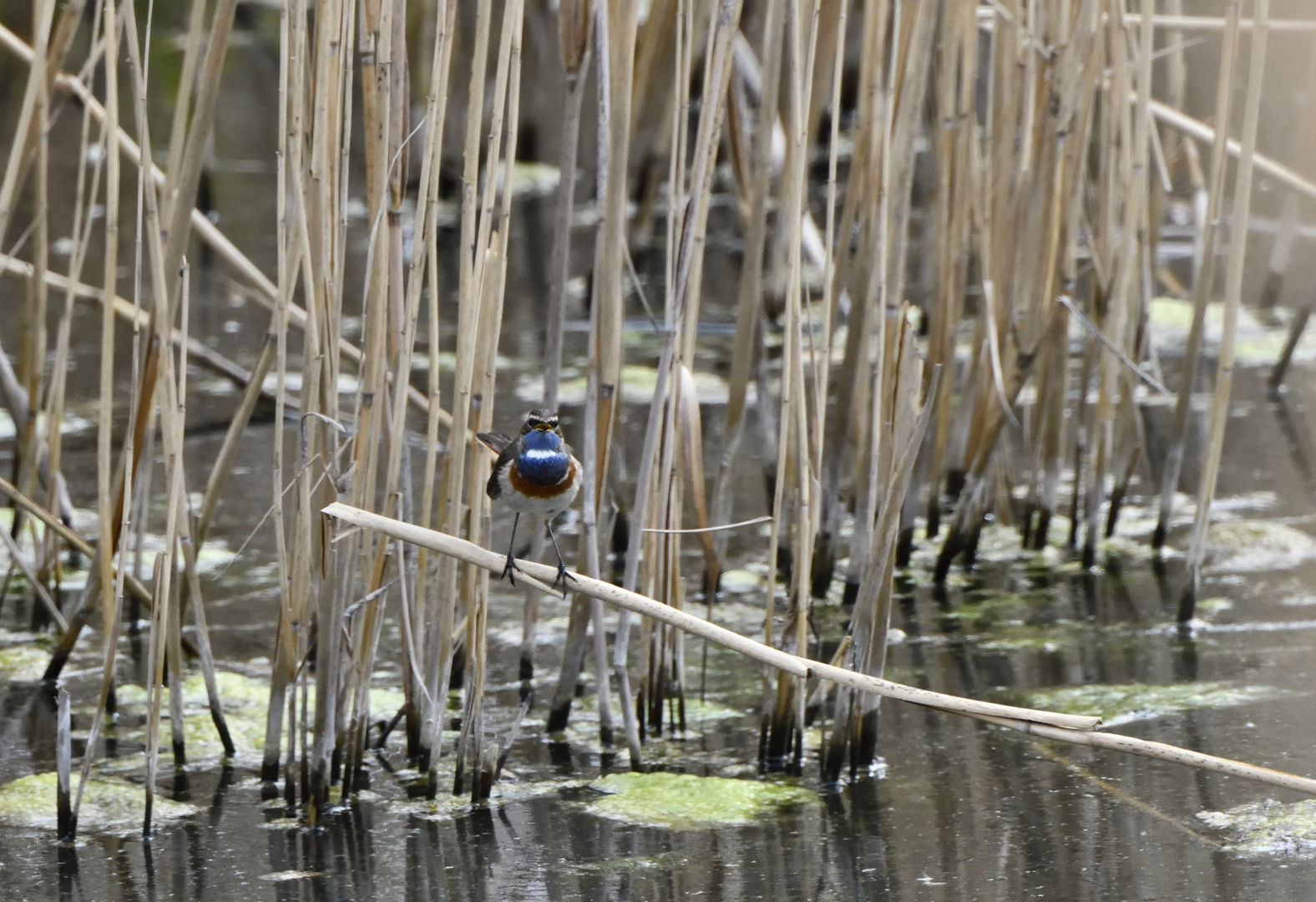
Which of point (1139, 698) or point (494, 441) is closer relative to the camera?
point (494, 441)

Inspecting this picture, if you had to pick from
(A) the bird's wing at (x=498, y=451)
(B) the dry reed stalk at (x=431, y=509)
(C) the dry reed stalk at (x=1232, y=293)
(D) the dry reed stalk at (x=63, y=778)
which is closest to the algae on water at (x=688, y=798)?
(B) the dry reed stalk at (x=431, y=509)

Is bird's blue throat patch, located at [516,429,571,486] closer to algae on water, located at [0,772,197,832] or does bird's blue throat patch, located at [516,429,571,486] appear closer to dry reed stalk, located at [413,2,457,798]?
dry reed stalk, located at [413,2,457,798]

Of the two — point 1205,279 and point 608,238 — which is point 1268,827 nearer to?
point 1205,279

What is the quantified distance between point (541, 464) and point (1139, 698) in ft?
5.08

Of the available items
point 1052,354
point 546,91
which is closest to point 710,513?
point 1052,354

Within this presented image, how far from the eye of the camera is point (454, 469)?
294 cm

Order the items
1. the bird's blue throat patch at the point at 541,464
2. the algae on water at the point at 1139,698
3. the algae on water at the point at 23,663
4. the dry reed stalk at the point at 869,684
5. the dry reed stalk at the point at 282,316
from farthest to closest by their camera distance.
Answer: the algae on water at the point at 23,663 → the algae on water at the point at 1139,698 → the bird's blue throat patch at the point at 541,464 → the dry reed stalk at the point at 282,316 → the dry reed stalk at the point at 869,684

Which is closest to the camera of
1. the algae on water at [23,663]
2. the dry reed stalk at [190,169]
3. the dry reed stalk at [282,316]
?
the dry reed stalk at [282,316]

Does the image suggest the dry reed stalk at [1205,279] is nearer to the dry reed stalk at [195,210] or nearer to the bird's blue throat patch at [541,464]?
the bird's blue throat patch at [541,464]

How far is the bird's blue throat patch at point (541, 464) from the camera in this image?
302 centimetres

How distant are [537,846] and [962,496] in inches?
70.2

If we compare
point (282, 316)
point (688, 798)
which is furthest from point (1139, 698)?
point (282, 316)

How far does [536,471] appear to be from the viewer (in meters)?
3.02

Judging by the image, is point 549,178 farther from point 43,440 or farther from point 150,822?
point 150,822
